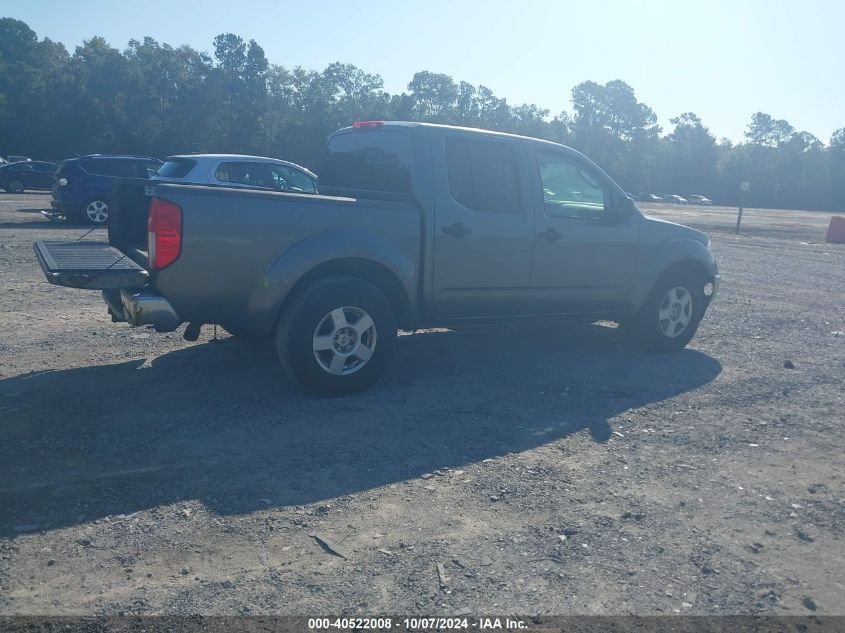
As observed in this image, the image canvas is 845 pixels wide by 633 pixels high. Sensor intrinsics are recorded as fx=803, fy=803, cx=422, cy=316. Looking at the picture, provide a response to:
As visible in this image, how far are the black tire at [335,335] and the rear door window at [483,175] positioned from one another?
4.10 ft

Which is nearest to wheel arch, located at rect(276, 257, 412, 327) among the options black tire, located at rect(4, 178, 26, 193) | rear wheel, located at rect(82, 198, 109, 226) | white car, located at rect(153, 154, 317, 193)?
white car, located at rect(153, 154, 317, 193)

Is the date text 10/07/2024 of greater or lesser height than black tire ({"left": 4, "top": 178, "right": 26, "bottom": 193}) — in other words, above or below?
below

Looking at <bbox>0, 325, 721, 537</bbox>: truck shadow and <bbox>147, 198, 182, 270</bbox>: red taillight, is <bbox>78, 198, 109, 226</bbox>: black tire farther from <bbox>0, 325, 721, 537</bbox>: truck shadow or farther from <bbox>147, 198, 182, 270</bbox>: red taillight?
<bbox>147, 198, 182, 270</bbox>: red taillight

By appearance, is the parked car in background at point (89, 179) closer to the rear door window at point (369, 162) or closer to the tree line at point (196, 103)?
the rear door window at point (369, 162)

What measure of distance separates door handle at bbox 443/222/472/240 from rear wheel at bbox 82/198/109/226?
14.4m

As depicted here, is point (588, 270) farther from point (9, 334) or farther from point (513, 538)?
point (9, 334)

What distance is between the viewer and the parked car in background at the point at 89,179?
1864cm

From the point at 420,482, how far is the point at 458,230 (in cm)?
252

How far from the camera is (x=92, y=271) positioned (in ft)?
18.3

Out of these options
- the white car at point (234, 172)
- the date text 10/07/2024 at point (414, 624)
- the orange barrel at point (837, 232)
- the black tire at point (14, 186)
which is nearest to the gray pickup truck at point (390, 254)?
the date text 10/07/2024 at point (414, 624)

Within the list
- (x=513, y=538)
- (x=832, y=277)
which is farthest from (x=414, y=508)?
(x=832, y=277)

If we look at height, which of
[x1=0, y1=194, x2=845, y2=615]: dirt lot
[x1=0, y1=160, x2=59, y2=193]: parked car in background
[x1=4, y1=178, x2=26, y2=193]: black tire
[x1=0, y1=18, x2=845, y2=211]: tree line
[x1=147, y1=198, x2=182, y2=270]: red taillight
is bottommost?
[x1=0, y1=194, x2=845, y2=615]: dirt lot

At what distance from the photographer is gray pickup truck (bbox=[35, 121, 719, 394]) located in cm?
556

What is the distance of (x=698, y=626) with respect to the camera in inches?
134
